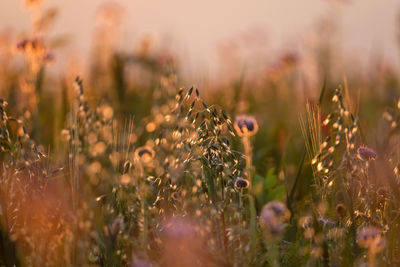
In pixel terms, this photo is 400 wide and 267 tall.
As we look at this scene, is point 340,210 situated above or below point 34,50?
below

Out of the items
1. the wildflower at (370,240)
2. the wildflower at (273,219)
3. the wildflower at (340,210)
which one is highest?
the wildflower at (273,219)

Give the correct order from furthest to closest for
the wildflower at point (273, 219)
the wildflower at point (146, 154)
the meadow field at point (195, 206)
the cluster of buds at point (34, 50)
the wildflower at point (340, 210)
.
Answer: the cluster of buds at point (34, 50) < the wildflower at point (146, 154) < the wildflower at point (340, 210) < the meadow field at point (195, 206) < the wildflower at point (273, 219)

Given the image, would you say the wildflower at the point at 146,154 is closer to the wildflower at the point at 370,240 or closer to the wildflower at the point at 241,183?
the wildflower at the point at 241,183

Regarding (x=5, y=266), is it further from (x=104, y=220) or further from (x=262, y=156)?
(x=262, y=156)

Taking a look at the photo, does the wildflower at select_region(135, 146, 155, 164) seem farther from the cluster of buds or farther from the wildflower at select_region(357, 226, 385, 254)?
the cluster of buds

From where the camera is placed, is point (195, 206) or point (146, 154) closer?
point (195, 206)

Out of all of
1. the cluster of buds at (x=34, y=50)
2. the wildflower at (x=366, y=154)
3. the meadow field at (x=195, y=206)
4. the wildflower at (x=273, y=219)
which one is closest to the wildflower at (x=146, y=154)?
the meadow field at (x=195, y=206)

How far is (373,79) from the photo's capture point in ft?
21.2

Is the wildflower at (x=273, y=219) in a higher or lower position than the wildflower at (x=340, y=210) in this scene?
higher

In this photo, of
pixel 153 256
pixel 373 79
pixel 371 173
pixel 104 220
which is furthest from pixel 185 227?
pixel 373 79

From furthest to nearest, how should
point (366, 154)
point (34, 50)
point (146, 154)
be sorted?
point (34, 50)
point (146, 154)
point (366, 154)

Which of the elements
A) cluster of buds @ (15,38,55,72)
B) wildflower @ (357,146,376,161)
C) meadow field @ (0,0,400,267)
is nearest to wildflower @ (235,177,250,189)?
meadow field @ (0,0,400,267)

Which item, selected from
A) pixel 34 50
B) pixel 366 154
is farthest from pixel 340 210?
pixel 34 50

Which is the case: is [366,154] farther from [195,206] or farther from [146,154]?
[146,154]
